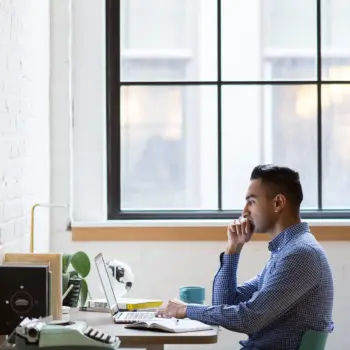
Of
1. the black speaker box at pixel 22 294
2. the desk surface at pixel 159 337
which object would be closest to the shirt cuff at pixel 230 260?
the desk surface at pixel 159 337

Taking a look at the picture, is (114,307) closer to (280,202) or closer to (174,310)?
(174,310)

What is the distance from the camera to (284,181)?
384 cm

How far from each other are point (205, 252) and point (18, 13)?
1.48 metres

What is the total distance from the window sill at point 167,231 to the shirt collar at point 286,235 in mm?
981

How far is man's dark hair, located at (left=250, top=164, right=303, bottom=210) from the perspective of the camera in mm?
3834

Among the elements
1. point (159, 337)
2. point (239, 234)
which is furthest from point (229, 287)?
point (159, 337)

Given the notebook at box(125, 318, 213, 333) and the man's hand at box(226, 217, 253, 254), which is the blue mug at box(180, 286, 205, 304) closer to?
the man's hand at box(226, 217, 253, 254)

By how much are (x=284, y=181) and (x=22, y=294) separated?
3.57 feet

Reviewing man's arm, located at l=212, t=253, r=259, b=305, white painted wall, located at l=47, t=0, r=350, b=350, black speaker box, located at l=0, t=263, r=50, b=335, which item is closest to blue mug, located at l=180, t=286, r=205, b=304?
man's arm, located at l=212, t=253, r=259, b=305

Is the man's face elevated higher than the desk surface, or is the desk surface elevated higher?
the man's face

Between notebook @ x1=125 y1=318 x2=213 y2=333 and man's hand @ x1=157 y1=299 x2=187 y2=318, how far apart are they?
0.05 meters

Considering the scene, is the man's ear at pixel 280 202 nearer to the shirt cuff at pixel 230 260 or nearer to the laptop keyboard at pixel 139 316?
the shirt cuff at pixel 230 260

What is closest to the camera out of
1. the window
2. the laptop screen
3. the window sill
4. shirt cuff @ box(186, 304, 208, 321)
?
shirt cuff @ box(186, 304, 208, 321)

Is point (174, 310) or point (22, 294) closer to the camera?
point (22, 294)
